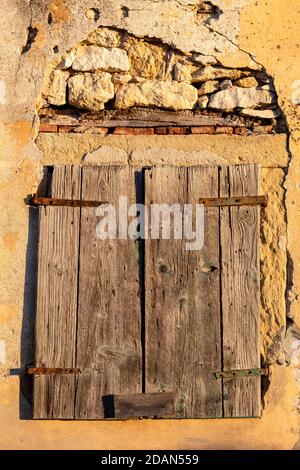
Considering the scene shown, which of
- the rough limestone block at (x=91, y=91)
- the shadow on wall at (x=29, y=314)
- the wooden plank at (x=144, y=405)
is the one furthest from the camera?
the rough limestone block at (x=91, y=91)

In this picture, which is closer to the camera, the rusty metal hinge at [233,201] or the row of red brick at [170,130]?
the rusty metal hinge at [233,201]

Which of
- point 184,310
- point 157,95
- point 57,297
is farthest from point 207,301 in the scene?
point 157,95

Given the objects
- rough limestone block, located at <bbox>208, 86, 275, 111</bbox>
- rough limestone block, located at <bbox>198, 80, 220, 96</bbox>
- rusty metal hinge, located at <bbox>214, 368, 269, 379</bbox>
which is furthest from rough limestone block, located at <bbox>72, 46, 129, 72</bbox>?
rusty metal hinge, located at <bbox>214, 368, 269, 379</bbox>

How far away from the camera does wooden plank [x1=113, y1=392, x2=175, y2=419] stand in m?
4.54

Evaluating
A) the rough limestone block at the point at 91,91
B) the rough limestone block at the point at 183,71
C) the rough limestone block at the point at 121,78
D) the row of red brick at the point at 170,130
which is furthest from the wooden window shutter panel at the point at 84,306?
the rough limestone block at the point at 183,71

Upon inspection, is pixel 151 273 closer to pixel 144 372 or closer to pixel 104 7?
pixel 144 372

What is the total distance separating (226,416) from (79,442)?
86cm

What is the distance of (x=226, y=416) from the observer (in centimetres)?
455

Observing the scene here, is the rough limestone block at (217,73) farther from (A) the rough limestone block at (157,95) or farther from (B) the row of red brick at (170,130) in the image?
(B) the row of red brick at (170,130)

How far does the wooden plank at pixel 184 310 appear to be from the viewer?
4.57 meters

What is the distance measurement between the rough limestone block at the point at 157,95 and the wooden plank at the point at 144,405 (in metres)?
1.72

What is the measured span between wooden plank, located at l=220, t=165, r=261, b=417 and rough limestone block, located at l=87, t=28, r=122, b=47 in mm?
1040

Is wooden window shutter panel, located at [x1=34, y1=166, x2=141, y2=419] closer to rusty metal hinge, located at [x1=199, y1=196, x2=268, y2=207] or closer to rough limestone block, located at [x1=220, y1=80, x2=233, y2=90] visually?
rusty metal hinge, located at [x1=199, y1=196, x2=268, y2=207]

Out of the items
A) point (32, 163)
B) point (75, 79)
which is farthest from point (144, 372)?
point (75, 79)
